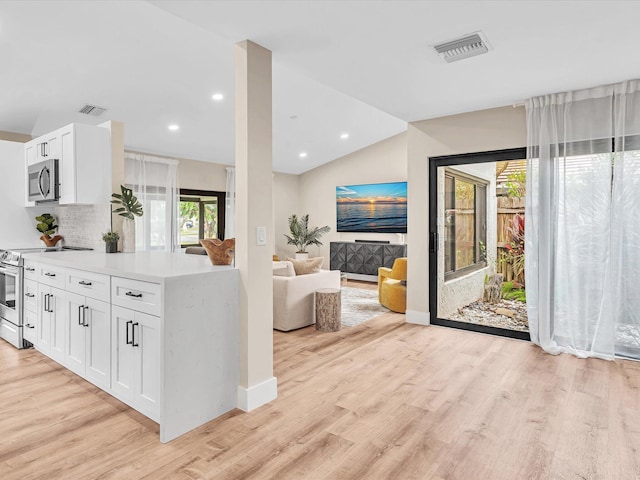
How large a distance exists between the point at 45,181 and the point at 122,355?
8.18 ft

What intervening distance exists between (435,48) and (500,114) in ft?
5.67

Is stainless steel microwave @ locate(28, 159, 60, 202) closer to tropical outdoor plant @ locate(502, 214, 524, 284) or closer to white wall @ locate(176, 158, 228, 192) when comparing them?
white wall @ locate(176, 158, 228, 192)

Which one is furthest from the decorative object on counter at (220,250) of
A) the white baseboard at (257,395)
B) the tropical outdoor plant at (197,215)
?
the tropical outdoor plant at (197,215)

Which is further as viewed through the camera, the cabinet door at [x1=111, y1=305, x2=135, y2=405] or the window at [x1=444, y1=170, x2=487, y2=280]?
the window at [x1=444, y1=170, x2=487, y2=280]

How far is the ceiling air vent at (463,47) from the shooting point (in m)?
2.65

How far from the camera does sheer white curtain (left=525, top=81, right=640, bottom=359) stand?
11.4 feet

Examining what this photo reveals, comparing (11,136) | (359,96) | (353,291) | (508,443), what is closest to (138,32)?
(359,96)

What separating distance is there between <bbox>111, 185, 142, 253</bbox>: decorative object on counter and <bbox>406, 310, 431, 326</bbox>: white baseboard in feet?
10.7

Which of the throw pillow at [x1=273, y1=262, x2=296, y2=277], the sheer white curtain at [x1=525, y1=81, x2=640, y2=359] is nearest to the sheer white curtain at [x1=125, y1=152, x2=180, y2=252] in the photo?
the throw pillow at [x1=273, y1=262, x2=296, y2=277]

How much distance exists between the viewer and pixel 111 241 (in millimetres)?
3684

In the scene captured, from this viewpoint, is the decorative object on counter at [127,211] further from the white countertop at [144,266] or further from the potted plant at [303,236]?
the potted plant at [303,236]

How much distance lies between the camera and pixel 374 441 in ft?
7.29

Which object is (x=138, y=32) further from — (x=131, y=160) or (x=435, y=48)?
(x=131, y=160)

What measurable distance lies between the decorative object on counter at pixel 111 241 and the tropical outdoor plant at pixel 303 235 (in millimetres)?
5706
